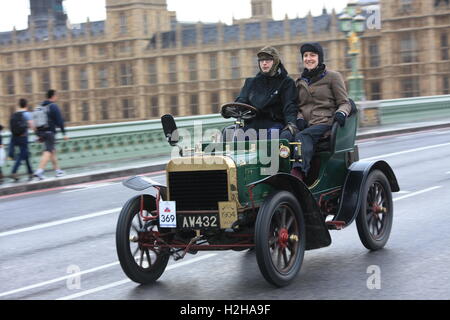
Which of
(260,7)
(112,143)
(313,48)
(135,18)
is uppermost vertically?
(260,7)

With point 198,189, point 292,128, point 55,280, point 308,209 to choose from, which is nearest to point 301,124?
point 292,128

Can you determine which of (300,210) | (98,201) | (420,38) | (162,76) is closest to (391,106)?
(98,201)

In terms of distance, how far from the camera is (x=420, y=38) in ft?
236

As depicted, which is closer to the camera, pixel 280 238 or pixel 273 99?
pixel 280 238

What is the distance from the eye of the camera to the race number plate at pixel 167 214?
6.26 m

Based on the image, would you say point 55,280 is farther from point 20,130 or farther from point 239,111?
point 20,130

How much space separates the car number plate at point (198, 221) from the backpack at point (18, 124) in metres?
10.5

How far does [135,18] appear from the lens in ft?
326

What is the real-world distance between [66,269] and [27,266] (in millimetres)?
471

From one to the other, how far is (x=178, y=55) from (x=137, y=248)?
8559cm

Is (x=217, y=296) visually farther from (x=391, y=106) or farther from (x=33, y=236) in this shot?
(x=391, y=106)

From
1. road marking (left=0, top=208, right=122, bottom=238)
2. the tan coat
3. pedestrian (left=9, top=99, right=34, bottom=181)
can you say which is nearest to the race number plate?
the tan coat

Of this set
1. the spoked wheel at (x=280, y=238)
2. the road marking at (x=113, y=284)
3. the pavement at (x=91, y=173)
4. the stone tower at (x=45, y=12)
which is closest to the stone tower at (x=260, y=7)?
the stone tower at (x=45, y=12)

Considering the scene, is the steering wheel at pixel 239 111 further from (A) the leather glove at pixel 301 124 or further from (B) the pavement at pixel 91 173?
(B) the pavement at pixel 91 173
